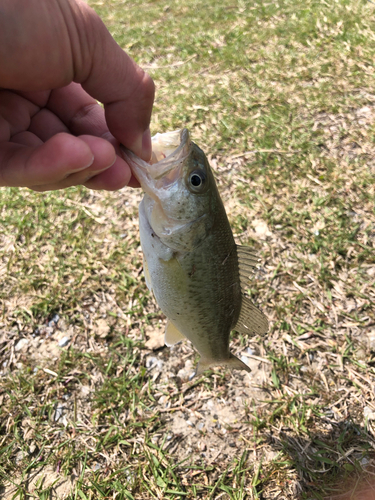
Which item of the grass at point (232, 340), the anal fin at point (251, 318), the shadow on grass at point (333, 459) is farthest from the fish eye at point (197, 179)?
the shadow on grass at point (333, 459)

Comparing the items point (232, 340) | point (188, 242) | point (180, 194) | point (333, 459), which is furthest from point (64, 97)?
point (333, 459)

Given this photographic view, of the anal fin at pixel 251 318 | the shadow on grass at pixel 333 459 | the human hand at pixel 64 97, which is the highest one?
the human hand at pixel 64 97

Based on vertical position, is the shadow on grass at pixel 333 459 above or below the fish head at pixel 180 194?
below

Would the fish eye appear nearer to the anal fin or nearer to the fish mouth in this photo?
the fish mouth

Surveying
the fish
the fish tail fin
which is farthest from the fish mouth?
the fish tail fin

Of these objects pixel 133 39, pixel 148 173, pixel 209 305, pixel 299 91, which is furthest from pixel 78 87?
pixel 133 39

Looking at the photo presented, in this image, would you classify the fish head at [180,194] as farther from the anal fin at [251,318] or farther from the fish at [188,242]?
the anal fin at [251,318]
